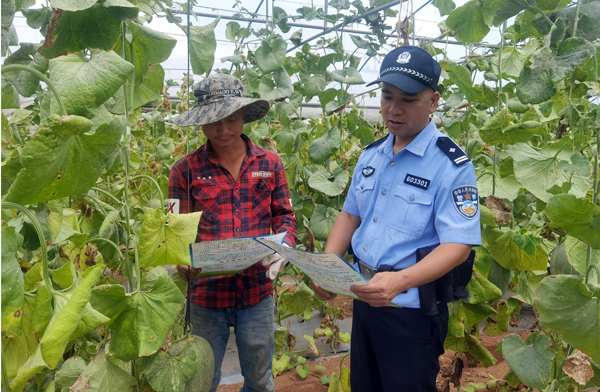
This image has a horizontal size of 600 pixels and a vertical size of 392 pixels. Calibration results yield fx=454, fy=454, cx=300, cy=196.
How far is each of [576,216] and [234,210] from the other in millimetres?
1176

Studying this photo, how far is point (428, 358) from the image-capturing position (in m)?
1.46

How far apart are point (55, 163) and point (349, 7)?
7.14 feet

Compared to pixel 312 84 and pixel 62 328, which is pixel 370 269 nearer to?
pixel 62 328

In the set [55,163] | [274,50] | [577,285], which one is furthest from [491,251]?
[55,163]

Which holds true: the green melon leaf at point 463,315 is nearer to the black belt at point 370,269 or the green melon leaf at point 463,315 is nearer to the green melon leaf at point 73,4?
the black belt at point 370,269

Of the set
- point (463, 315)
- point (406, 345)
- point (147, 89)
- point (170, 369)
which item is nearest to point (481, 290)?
point (463, 315)

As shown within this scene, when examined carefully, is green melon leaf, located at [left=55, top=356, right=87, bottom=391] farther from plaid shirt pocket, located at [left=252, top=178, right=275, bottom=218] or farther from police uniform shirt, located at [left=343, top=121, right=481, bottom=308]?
police uniform shirt, located at [left=343, top=121, right=481, bottom=308]

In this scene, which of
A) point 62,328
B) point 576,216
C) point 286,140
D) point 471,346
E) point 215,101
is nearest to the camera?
point 62,328

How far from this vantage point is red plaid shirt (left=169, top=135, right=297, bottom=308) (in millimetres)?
1820

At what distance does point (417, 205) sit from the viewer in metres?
1.41

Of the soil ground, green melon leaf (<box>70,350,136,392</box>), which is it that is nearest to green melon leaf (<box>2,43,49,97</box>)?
green melon leaf (<box>70,350,136,392</box>)

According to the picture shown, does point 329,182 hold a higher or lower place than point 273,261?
higher

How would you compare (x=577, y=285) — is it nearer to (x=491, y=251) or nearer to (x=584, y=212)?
(x=584, y=212)

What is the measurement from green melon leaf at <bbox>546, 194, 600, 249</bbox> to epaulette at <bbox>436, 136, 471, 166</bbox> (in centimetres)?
28
